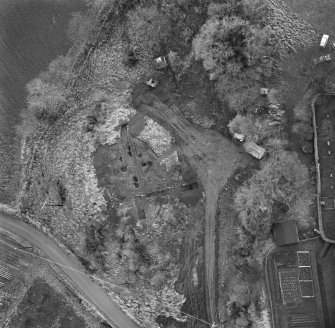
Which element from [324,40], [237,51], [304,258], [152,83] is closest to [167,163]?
[152,83]

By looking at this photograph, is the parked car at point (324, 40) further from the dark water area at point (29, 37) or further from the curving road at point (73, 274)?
the curving road at point (73, 274)

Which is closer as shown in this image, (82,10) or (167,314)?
(167,314)

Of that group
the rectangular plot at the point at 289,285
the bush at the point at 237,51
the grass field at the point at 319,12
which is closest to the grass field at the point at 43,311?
the rectangular plot at the point at 289,285

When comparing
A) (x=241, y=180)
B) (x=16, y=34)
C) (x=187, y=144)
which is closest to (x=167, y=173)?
(x=187, y=144)

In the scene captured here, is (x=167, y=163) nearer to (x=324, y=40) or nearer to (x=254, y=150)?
(x=254, y=150)

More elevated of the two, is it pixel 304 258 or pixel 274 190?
pixel 274 190

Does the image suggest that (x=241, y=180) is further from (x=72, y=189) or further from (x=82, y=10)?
(x=82, y=10)

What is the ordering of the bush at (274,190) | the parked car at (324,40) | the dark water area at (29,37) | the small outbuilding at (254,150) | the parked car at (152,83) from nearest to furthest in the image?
the bush at (274,190)
the parked car at (324,40)
the small outbuilding at (254,150)
the parked car at (152,83)
the dark water area at (29,37)
